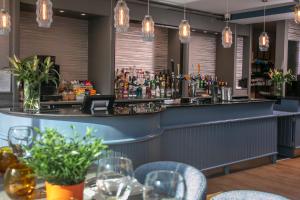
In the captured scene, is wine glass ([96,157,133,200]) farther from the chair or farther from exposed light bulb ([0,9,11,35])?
exposed light bulb ([0,9,11,35])

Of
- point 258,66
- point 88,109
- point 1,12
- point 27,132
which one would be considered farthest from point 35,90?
point 258,66

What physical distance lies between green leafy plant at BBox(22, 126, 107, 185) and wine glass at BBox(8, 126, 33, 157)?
0.56 meters

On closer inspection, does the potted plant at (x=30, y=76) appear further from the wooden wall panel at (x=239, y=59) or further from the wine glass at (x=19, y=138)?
the wooden wall panel at (x=239, y=59)

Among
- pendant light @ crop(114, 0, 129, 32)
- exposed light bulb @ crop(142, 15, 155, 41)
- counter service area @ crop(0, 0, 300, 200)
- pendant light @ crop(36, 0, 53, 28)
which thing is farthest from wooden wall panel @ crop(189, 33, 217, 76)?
pendant light @ crop(36, 0, 53, 28)

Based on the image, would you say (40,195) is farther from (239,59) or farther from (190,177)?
(239,59)

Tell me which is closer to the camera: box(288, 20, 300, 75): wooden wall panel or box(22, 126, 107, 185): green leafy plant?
box(22, 126, 107, 185): green leafy plant

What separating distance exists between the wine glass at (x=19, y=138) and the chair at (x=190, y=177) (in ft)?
2.01

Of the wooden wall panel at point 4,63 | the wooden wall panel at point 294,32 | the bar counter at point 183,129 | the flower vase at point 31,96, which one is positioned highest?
the wooden wall panel at point 294,32

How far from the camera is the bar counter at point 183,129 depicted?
3.70 m

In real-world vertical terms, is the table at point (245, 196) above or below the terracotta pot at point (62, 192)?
below

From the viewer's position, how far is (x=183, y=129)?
4711 millimetres

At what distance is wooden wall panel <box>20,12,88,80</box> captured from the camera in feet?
19.2

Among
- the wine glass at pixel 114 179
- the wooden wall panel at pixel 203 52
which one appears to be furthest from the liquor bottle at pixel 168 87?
the wine glass at pixel 114 179

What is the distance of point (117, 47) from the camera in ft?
22.7
